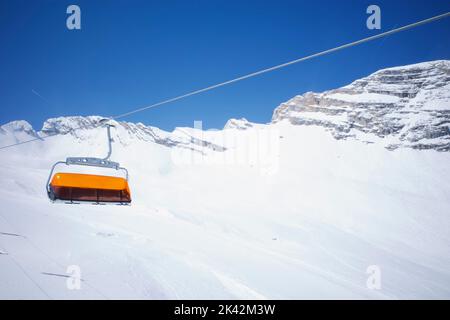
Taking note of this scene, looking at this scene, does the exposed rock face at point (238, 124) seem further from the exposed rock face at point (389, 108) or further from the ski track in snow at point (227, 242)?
the ski track in snow at point (227, 242)

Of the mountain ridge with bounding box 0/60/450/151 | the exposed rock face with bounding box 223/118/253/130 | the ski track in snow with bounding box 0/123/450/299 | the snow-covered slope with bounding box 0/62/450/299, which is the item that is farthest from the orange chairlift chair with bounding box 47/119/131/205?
the exposed rock face with bounding box 223/118/253/130

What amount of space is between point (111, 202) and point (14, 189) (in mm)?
15920

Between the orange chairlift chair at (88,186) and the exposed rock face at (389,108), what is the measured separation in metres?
82.2

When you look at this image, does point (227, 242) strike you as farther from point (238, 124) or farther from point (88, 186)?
point (238, 124)

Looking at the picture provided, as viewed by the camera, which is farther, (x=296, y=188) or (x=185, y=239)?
(x=296, y=188)

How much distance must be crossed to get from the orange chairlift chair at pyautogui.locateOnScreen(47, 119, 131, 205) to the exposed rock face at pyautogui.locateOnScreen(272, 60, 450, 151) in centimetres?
8215

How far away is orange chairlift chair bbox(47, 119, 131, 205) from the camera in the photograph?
262 inches

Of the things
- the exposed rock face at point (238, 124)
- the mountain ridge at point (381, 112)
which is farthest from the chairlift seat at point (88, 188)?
the exposed rock face at point (238, 124)

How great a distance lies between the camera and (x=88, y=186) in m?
6.95

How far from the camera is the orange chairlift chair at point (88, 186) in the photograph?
6.66 m

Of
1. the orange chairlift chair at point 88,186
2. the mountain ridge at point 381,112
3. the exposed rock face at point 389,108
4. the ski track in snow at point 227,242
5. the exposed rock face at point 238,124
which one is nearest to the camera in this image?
the ski track in snow at point 227,242
